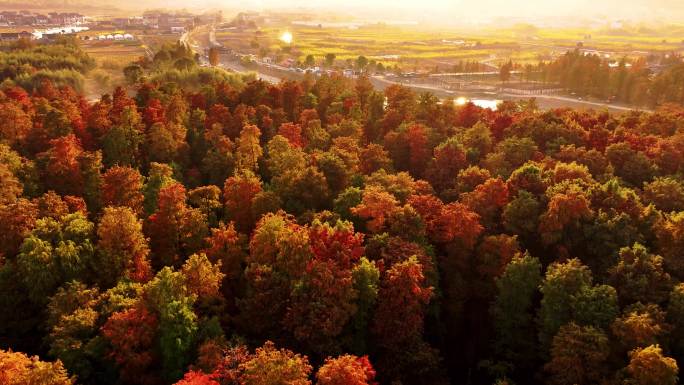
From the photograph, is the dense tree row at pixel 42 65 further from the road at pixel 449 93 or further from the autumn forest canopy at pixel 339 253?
the road at pixel 449 93

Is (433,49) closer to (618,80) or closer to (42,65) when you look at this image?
(618,80)

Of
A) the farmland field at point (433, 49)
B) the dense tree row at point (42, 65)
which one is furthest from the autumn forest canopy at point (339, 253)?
the farmland field at point (433, 49)

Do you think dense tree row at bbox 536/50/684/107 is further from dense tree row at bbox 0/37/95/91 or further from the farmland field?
dense tree row at bbox 0/37/95/91

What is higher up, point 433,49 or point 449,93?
point 433,49

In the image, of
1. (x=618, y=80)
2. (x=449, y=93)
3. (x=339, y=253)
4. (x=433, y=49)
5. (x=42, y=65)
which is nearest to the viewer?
(x=339, y=253)

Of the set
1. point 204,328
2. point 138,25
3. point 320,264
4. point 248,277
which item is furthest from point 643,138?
point 138,25

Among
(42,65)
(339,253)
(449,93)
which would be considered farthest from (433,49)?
(339,253)

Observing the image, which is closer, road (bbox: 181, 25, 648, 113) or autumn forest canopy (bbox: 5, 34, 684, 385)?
autumn forest canopy (bbox: 5, 34, 684, 385)

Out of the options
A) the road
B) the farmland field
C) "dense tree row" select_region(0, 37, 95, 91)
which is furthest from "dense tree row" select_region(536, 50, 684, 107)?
"dense tree row" select_region(0, 37, 95, 91)

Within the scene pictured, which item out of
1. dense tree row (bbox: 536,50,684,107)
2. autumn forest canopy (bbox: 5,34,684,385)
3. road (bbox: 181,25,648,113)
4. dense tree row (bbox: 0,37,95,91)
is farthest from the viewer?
road (bbox: 181,25,648,113)

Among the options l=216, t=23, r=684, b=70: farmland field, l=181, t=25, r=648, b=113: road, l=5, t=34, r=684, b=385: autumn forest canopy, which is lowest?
l=5, t=34, r=684, b=385: autumn forest canopy
